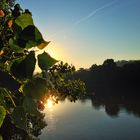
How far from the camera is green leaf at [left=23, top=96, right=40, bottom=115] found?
0.62 meters

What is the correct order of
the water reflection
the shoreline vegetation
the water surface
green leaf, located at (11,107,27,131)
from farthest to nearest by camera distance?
the shoreline vegetation → the water reflection → the water surface → green leaf, located at (11,107,27,131)

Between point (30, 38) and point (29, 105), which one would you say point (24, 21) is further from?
point (29, 105)

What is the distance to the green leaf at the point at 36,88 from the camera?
63cm

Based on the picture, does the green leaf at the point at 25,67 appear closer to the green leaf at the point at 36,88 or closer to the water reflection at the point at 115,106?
the green leaf at the point at 36,88

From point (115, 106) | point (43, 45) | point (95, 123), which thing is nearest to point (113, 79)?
point (115, 106)

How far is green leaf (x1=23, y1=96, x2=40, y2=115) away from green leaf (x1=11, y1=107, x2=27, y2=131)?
0.05ft

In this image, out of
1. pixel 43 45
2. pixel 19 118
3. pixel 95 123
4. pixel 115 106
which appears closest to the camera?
pixel 19 118

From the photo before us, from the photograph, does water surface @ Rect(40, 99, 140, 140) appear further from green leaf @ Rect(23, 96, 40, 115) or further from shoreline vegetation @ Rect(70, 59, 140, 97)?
green leaf @ Rect(23, 96, 40, 115)

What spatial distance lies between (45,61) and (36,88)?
7 cm

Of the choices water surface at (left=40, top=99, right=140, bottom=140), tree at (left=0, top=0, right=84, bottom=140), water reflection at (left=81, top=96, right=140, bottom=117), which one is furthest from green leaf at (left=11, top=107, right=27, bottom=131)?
water reflection at (left=81, top=96, right=140, bottom=117)

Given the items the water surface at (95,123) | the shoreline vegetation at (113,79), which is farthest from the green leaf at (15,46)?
the shoreline vegetation at (113,79)

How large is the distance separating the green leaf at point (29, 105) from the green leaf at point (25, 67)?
50mm

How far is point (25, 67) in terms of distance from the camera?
0.60 meters

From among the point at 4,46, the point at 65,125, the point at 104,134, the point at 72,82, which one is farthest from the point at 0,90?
the point at 65,125
